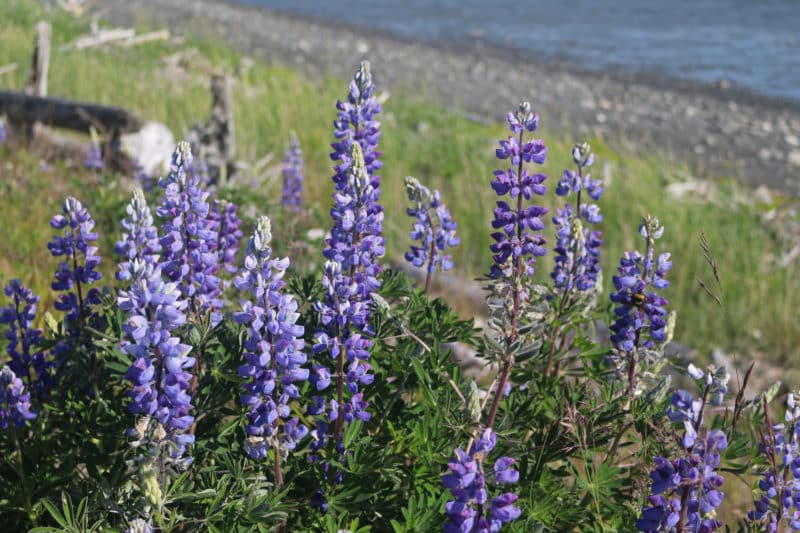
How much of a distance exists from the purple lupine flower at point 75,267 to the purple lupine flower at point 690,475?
1740mm

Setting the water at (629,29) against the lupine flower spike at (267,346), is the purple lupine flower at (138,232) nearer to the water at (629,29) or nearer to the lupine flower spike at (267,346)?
the lupine flower spike at (267,346)

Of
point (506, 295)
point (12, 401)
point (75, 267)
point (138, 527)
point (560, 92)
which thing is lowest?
point (12, 401)

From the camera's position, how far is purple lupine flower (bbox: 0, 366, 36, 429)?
7.79 feet

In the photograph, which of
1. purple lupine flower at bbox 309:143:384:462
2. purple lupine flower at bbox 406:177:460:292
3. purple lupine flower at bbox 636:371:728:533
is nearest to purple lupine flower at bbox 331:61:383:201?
purple lupine flower at bbox 406:177:460:292

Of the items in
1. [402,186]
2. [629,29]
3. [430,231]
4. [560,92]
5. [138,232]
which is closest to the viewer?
[138,232]

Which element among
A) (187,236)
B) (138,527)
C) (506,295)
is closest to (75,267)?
(187,236)

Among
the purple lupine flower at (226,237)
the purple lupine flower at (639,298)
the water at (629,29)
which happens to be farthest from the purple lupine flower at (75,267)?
the water at (629,29)

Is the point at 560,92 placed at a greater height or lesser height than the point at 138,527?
greater

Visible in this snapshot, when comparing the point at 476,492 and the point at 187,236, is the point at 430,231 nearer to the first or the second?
the point at 187,236

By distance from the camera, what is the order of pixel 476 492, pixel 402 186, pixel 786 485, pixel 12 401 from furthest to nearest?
pixel 402 186
pixel 12 401
pixel 786 485
pixel 476 492

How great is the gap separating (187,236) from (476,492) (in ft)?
3.93

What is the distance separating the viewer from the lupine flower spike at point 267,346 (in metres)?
1.88

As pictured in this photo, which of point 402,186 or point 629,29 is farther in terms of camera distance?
point 629,29

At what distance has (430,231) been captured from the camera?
9.39 feet
